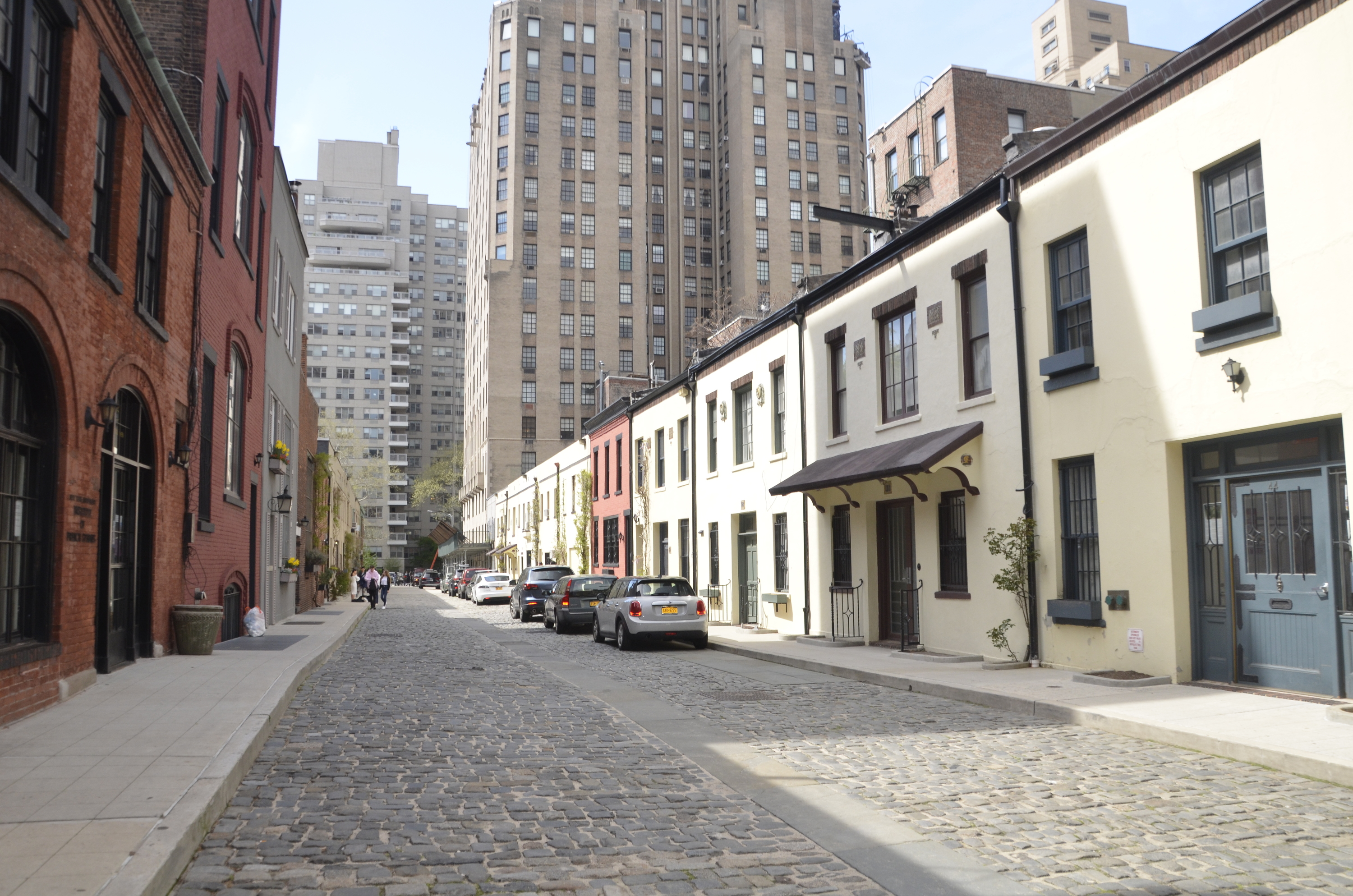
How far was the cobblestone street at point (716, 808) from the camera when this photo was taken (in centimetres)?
521

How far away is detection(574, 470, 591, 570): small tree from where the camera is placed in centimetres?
4188

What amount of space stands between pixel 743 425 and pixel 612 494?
531 inches

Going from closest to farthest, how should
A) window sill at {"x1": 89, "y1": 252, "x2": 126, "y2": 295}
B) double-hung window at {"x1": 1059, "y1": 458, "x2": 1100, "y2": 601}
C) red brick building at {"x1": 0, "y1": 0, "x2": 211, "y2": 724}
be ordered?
red brick building at {"x1": 0, "y1": 0, "x2": 211, "y2": 724} → window sill at {"x1": 89, "y1": 252, "x2": 126, "y2": 295} → double-hung window at {"x1": 1059, "y1": 458, "x2": 1100, "y2": 601}

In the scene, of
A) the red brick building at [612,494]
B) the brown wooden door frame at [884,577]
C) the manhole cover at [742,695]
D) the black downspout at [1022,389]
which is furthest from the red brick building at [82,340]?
the red brick building at [612,494]

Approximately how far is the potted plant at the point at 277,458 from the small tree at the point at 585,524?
18095mm

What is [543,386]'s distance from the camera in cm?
8456

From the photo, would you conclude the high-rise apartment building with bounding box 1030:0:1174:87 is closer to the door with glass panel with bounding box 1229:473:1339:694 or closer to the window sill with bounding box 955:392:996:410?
the window sill with bounding box 955:392:996:410

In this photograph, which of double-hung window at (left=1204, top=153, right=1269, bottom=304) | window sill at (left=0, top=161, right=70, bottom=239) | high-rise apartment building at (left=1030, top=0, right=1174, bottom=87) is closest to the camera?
window sill at (left=0, top=161, right=70, bottom=239)

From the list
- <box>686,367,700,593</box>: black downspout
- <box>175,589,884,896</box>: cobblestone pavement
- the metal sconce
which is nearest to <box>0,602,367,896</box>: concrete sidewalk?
<box>175,589,884,896</box>: cobblestone pavement

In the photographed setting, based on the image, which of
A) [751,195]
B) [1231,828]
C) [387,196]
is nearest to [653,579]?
[1231,828]

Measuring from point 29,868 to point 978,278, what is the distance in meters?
14.3

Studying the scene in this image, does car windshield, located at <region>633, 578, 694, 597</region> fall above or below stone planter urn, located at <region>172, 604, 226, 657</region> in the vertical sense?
above

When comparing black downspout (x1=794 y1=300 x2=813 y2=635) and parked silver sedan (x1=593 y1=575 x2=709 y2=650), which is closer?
parked silver sedan (x1=593 y1=575 x2=709 y2=650)

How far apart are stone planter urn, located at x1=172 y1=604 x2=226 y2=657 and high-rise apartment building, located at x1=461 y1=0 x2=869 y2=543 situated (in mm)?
67601
